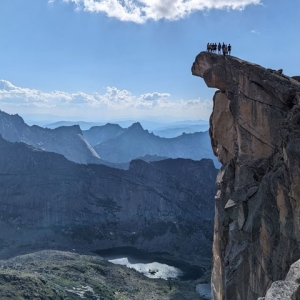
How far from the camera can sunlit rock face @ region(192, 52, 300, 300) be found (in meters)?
33.8

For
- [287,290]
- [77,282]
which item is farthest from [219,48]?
[77,282]

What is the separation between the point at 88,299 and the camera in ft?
349

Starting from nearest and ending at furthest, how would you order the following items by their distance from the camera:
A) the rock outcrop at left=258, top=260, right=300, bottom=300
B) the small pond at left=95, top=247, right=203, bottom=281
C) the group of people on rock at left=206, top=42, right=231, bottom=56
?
the rock outcrop at left=258, top=260, right=300, bottom=300
the group of people on rock at left=206, top=42, right=231, bottom=56
the small pond at left=95, top=247, right=203, bottom=281

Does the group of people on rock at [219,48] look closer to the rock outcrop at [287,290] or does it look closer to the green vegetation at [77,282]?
the rock outcrop at [287,290]

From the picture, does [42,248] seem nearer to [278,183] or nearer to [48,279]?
[48,279]

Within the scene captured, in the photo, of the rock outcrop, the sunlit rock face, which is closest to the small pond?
the sunlit rock face

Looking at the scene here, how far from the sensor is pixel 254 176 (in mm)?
39875

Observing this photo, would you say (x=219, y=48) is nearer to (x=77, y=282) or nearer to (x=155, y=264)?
(x=77, y=282)

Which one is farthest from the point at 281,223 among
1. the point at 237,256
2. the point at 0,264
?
the point at 0,264

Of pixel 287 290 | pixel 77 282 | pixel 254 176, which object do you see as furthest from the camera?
pixel 77 282

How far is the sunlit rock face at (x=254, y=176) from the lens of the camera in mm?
33750

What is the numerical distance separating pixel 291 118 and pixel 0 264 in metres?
136

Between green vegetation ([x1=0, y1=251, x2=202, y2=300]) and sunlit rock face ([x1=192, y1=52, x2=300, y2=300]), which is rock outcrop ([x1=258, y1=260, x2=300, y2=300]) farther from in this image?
green vegetation ([x1=0, y1=251, x2=202, y2=300])

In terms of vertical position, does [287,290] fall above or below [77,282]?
above
